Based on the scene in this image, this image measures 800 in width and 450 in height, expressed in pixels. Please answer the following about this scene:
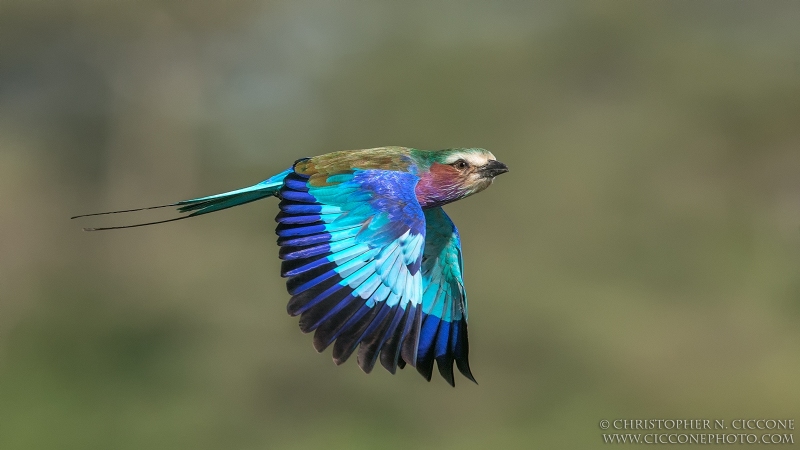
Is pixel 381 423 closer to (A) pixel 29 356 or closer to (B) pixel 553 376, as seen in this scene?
(B) pixel 553 376

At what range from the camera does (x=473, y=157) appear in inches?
217

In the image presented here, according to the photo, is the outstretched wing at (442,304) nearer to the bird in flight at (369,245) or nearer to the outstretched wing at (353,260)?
the bird in flight at (369,245)

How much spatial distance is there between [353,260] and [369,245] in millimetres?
133

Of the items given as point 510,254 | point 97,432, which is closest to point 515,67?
point 510,254

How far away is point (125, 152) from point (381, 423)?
6.96m

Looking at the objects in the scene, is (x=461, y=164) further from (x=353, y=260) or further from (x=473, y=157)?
(x=353, y=260)

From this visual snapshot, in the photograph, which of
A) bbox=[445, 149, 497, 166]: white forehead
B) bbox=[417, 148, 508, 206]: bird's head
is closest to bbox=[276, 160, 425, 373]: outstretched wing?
bbox=[417, 148, 508, 206]: bird's head

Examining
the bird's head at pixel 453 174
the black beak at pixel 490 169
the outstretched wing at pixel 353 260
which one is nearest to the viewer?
the outstretched wing at pixel 353 260

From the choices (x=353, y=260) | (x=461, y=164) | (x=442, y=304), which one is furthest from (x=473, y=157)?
(x=353, y=260)

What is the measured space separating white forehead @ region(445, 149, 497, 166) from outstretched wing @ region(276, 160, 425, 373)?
1.81 feet

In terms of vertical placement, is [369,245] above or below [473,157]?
below

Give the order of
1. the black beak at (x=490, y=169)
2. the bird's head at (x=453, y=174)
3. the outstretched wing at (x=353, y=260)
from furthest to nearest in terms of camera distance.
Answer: the black beak at (x=490, y=169) → the bird's head at (x=453, y=174) → the outstretched wing at (x=353, y=260)

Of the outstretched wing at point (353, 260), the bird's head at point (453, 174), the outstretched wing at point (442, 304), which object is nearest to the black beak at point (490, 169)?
the bird's head at point (453, 174)

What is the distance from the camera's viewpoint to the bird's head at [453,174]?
539cm
